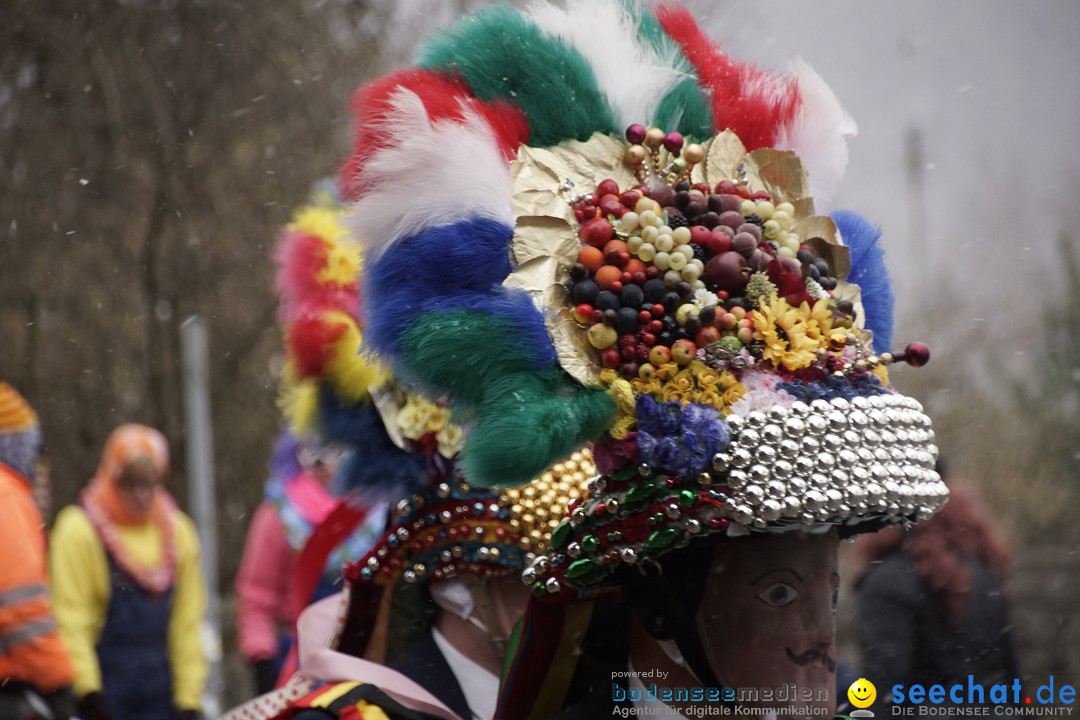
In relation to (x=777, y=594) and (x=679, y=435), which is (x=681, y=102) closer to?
(x=679, y=435)

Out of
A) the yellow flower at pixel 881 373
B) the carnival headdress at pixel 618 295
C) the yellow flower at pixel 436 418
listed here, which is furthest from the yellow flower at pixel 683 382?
the yellow flower at pixel 436 418

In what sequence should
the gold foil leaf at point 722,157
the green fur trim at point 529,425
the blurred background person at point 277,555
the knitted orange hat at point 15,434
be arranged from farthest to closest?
the blurred background person at point 277,555, the knitted orange hat at point 15,434, the gold foil leaf at point 722,157, the green fur trim at point 529,425

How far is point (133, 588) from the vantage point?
546 centimetres

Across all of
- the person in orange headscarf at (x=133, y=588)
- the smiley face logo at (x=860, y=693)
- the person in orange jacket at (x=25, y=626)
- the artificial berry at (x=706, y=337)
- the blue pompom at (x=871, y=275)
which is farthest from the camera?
the person in orange headscarf at (x=133, y=588)

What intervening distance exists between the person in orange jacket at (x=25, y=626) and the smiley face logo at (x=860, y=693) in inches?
111

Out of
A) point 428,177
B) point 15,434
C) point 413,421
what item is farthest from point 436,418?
point 15,434

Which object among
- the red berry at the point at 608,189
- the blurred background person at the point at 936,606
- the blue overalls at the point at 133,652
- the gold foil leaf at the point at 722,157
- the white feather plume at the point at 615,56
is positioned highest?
the white feather plume at the point at 615,56

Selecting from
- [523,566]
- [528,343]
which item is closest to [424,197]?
[528,343]

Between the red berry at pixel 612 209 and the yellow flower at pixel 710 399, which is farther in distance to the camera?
the red berry at pixel 612 209

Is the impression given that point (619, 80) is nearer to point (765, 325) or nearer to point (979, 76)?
point (765, 325)

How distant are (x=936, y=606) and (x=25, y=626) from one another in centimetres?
300

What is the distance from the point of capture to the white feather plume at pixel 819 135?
2734 millimetres

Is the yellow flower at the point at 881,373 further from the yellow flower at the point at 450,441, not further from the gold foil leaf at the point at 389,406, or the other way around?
the gold foil leaf at the point at 389,406

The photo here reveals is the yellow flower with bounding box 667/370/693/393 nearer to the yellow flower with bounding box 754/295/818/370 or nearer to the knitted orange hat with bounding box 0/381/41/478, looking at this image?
the yellow flower with bounding box 754/295/818/370
